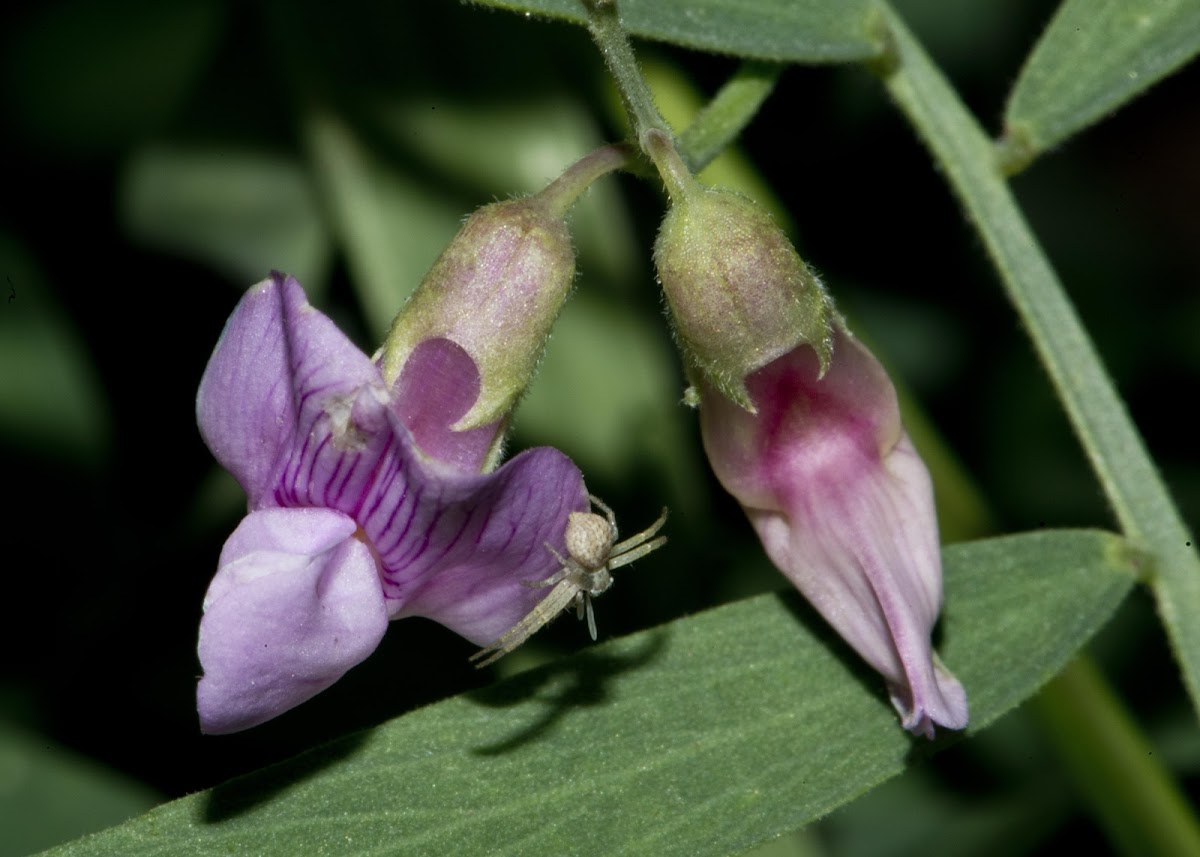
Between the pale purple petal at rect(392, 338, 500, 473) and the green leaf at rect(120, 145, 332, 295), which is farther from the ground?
the green leaf at rect(120, 145, 332, 295)

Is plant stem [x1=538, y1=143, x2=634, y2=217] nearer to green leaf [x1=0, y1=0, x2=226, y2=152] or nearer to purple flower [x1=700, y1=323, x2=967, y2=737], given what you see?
purple flower [x1=700, y1=323, x2=967, y2=737]

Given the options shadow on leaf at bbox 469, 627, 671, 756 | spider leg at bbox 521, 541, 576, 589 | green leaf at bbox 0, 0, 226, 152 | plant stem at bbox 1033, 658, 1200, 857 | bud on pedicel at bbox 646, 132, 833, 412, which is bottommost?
plant stem at bbox 1033, 658, 1200, 857

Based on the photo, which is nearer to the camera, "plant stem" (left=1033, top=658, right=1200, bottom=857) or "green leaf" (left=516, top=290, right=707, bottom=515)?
"plant stem" (left=1033, top=658, right=1200, bottom=857)

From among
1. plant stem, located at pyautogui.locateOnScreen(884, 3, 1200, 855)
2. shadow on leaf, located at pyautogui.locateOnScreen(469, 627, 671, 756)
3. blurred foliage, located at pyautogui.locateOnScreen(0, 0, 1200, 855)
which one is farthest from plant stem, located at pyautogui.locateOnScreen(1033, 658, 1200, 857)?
shadow on leaf, located at pyautogui.locateOnScreen(469, 627, 671, 756)

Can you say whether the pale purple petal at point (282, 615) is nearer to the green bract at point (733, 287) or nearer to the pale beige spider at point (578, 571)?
the pale beige spider at point (578, 571)

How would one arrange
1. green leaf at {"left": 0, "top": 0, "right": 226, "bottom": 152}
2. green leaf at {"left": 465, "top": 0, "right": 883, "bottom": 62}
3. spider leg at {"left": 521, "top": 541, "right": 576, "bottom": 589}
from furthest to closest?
green leaf at {"left": 0, "top": 0, "right": 226, "bottom": 152}, green leaf at {"left": 465, "top": 0, "right": 883, "bottom": 62}, spider leg at {"left": 521, "top": 541, "right": 576, "bottom": 589}

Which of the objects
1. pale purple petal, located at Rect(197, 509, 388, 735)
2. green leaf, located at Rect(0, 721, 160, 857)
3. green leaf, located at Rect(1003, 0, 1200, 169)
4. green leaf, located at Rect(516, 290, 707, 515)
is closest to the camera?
pale purple petal, located at Rect(197, 509, 388, 735)

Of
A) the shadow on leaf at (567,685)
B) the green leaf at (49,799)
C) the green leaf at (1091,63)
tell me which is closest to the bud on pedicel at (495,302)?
the shadow on leaf at (567,685)

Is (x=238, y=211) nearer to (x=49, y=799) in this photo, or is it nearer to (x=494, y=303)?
(x=49, y=799)
